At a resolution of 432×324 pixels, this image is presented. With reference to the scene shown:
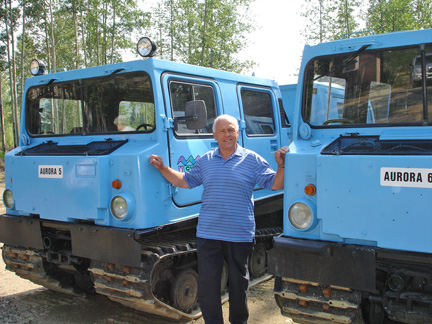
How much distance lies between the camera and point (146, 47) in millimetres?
4324

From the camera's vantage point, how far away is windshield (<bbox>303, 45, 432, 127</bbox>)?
11.0 ft

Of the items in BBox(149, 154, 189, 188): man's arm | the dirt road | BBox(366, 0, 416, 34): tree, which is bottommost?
the dirt road

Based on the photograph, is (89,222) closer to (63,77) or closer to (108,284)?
(108,284)

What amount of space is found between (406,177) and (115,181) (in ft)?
8.41

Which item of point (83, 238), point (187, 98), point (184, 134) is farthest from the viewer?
point (187, 98)

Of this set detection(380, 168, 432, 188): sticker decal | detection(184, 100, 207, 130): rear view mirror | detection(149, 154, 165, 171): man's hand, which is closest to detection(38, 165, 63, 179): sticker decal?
detection(149, 154, 165, 171): man's hand

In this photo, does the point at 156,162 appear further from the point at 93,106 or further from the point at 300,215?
the point at 300,215

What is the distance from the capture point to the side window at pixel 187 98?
4.37m

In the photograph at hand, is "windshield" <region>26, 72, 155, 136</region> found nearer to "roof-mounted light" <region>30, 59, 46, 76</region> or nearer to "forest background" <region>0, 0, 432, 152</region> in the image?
"roof-mounted light" <region>30, 59, 46, 76</region>

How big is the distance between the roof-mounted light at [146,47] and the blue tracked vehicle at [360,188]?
1.59m

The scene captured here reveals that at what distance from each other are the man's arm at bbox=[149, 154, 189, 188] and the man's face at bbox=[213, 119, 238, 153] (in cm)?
59

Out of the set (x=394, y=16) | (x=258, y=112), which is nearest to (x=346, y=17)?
(x=394, y=16)

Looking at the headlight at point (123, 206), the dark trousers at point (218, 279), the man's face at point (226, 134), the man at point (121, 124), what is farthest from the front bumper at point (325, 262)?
the man at point (121, 124)

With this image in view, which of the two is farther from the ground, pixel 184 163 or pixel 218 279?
pixel 184 163
